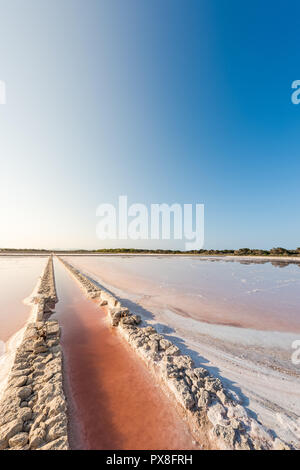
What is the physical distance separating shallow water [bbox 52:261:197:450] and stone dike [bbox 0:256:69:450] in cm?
32

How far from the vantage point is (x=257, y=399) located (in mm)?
3562

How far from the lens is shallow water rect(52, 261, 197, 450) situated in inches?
107

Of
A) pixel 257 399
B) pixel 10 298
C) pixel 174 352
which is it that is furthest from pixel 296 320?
pixel 10 298

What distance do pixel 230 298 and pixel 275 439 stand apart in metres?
8.94

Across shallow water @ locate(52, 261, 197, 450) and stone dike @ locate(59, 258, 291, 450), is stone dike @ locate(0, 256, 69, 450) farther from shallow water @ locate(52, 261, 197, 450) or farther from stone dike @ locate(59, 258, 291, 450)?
stone dike @ locate(59, 258, 291, 450)

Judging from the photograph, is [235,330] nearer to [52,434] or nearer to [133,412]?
[133,412]

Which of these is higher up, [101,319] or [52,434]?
[52,434]

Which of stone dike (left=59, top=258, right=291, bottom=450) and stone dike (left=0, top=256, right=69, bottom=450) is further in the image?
stone dike (left=59, top=258, right=291, bottom=450)

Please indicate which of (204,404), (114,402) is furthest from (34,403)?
(204,404)

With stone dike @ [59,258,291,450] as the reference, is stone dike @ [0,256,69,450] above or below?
above

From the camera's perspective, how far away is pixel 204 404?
3.23 meters

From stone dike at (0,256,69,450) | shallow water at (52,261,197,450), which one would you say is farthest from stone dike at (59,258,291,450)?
stone dike at (0,256,69,450)

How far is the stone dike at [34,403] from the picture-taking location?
8.33 ft

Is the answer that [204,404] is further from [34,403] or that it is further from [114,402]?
[34,403]
